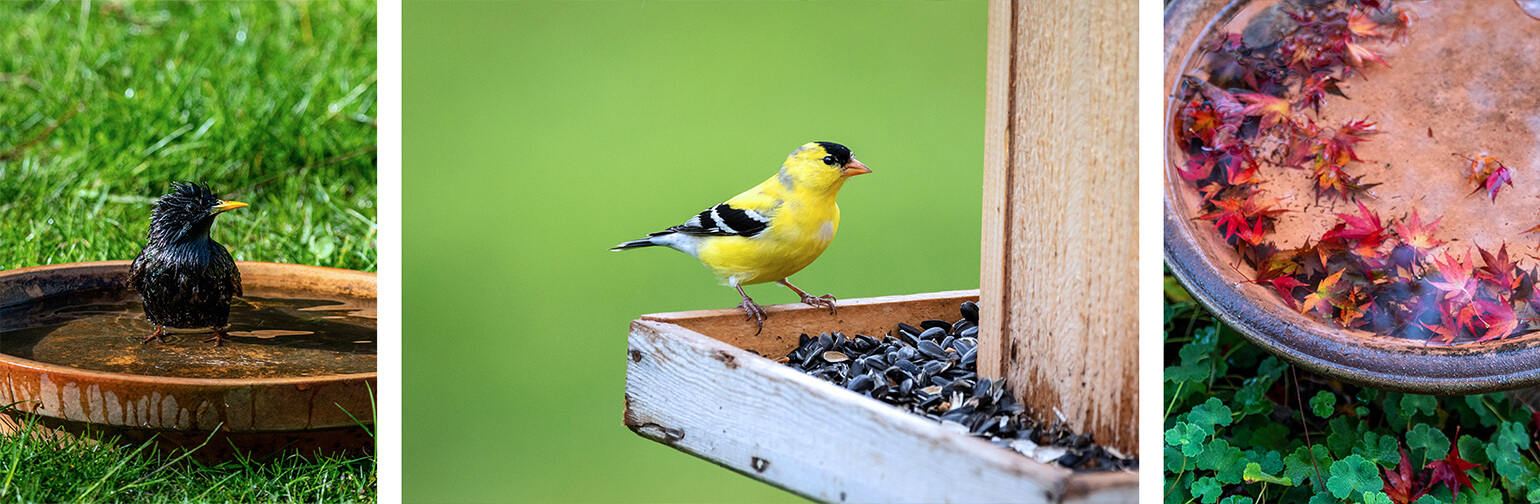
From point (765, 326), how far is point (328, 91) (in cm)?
301

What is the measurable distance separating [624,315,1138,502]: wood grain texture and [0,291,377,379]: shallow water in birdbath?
2.37ft

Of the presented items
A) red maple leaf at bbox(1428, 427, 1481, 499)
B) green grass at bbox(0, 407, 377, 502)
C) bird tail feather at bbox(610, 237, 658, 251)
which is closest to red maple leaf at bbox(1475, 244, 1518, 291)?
red maple leaf at bbox(1428, 427, 1481, 499)

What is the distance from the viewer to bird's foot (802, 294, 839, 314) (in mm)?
2244

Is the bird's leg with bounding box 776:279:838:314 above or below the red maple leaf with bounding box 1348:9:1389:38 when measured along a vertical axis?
below

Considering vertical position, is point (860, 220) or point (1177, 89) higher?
point (1177, 89)

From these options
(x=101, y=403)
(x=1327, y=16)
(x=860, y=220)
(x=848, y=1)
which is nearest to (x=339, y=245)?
(x=101, y=403)

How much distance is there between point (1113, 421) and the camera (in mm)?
1608

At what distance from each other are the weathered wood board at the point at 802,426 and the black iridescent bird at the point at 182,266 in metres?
1.09

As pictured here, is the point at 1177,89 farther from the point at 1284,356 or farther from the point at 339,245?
the point at 339,245

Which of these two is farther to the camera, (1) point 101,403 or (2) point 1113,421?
(1) point 101,403

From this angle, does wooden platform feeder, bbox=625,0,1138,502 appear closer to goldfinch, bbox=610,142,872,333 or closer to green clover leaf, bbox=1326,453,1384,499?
goldfinch, bbox=610,142,872,333

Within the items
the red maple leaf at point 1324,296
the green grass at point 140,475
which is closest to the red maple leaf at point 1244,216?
the red maple leaf at point 1324,296

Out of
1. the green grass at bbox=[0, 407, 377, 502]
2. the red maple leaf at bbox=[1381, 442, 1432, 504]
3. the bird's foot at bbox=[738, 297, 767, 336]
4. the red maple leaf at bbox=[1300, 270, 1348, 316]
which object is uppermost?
the red maple leaf at bbox=[1300, 270, 1348, 316]

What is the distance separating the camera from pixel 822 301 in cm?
227
